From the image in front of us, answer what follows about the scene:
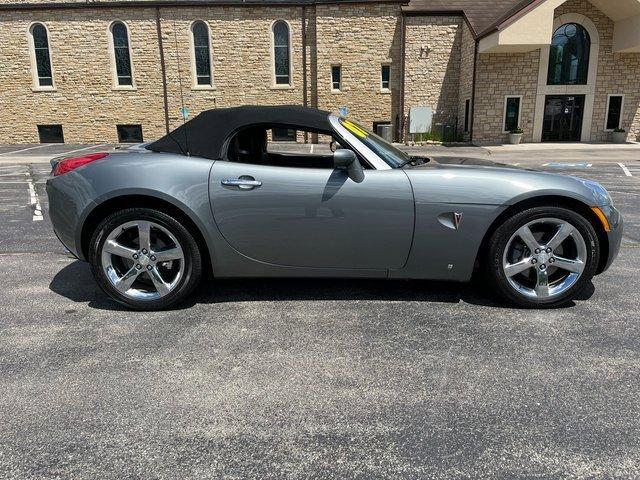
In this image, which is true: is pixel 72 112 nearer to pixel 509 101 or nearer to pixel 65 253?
pixel 509 101

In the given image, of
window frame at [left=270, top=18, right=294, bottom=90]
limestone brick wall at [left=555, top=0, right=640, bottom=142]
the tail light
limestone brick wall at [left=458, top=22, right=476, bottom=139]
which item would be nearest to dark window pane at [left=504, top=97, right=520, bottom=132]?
limestone brick wall at [left=458, top=22, right=476, bottom=139]

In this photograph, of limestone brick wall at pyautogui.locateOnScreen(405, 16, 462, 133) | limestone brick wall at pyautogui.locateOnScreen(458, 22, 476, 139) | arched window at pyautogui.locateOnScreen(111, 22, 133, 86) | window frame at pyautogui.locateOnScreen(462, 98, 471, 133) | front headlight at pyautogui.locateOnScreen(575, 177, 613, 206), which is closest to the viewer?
front headlight at pyautogui.locateOnScreen(575, 177, 613, 206)

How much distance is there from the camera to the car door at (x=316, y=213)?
11.3ft

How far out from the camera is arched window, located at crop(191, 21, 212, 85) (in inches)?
1030

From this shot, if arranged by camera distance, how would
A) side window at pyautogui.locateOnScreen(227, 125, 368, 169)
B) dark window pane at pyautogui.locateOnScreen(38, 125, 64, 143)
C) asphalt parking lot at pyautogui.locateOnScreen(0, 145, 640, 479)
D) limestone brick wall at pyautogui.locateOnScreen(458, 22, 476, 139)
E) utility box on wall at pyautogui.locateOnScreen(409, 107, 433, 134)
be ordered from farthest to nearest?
1. dark window pane at pyautogui.locateOnScreen(38, 125, 64, 143)
2. utility box on wall at pyautogui.locateOnScreen(409, 107, 433, 134)
3. limestone brick wall at pyautogui.locateOnScreen(458, 22, 476, 139)
4. side window at pyautogui.locateOnScreen(227, 125, 368, 169)
5. asphalt parking lot at pyautogui.locateOnScreen(0, 145, 640, 479)

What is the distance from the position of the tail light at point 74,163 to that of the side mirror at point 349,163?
1786 millimetres

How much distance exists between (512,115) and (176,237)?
25.0 metres

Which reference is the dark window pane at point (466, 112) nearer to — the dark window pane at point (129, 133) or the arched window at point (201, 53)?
the arched window at point (201, 53)

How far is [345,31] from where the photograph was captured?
25.7 metres

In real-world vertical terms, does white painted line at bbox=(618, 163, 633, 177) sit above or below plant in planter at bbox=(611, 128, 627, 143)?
below

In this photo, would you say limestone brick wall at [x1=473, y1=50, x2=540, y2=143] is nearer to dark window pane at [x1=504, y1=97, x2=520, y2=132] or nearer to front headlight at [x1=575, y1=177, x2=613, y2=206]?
dark window pane at [x1=504, y1=97, x2=520, y2=132]

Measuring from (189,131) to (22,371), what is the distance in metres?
1.96

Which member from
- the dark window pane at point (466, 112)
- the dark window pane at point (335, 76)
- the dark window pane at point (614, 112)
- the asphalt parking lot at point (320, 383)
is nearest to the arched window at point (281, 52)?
the dark window pane at point (335, 76)

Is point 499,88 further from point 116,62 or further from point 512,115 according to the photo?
point 116,62
